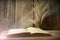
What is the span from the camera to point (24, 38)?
4.52ft

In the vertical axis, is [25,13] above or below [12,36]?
above

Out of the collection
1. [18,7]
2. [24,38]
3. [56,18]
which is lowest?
[24,38]

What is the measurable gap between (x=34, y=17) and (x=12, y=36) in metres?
0.30

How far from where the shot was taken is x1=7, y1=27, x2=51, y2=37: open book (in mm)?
1397

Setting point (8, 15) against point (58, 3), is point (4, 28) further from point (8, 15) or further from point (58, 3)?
point (58, 3)

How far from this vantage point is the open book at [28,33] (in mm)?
1397

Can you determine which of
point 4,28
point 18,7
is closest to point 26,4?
point 18,7

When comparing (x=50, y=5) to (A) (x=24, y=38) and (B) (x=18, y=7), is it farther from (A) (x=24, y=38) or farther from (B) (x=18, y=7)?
(A) (x=24, y=38)

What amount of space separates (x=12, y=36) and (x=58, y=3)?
1.95 ft

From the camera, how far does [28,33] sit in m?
1.40

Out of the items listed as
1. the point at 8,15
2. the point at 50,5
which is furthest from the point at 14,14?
the point at 50,5

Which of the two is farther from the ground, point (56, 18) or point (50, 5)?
point (50, 5)

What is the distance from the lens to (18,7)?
1471 millimetres

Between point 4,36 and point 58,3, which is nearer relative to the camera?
point 4,36
